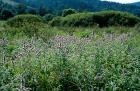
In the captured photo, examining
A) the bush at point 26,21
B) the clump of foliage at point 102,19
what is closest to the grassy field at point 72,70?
the bush at point 26,21

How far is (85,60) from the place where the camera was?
7.75 m

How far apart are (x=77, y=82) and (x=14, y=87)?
3.98ft

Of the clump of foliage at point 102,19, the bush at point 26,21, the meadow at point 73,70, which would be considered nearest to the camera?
the meadow at point 73,70

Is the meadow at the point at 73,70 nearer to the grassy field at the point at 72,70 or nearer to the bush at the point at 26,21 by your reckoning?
the grassy field at the point at 72,70

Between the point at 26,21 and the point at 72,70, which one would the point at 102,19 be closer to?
the point at 26,21

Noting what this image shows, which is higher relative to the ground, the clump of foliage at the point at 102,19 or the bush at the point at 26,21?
the bush at the point at 26,21

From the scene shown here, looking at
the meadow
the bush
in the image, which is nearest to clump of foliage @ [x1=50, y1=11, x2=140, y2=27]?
the bush

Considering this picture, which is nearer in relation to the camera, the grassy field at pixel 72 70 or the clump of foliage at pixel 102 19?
the grassy field at pixel 72 70

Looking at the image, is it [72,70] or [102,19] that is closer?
[72,70]

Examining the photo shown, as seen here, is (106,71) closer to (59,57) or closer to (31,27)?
(59,57)

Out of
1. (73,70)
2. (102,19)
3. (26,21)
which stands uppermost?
(73,70)

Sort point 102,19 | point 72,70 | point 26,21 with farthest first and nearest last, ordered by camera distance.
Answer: point 102,19
point 26,21
point 72,70

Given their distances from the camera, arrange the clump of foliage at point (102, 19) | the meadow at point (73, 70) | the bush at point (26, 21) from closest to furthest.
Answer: the meadow at point (73, 70) < the bush at point (26, 21) < the clump of foliage at point (102, 19)

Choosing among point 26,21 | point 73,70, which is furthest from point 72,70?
point 26,21
